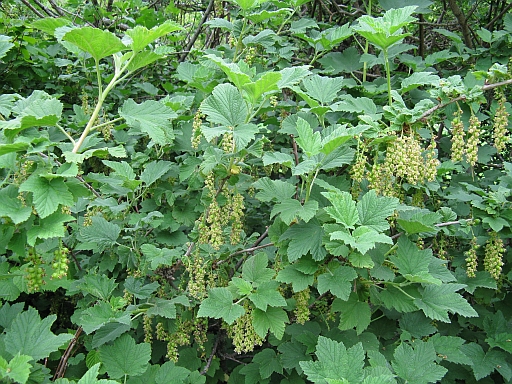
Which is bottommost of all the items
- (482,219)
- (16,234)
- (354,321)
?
(354,321)

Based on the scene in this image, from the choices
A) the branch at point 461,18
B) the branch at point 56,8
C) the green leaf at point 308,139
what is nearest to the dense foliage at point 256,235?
the green leaf at point 308,139

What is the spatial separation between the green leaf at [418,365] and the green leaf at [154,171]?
55.1 inches

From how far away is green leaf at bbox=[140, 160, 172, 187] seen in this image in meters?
2.34

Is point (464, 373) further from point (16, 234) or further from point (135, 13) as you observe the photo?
point (135, 13)

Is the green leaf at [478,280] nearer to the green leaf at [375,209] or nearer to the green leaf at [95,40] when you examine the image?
the green leaf at [375,209]

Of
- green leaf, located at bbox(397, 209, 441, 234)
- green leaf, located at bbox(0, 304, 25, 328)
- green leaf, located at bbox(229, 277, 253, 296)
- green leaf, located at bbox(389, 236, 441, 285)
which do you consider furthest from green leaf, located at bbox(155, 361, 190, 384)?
green leaf, located at bbox(397, 209, 441, 234)

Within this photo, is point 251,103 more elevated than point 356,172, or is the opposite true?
point 251,103

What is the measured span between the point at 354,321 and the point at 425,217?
547 millimetres

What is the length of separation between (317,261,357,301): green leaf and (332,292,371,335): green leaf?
0.78 feet

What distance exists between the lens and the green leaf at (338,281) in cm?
173

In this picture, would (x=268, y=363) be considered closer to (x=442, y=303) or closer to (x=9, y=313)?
(x=442, y=303)

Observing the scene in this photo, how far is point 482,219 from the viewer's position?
2.25 m

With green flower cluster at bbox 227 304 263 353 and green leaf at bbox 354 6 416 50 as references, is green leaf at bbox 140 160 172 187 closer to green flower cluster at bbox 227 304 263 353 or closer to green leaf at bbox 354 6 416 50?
green flower cluster at bbox 227 304 263 353

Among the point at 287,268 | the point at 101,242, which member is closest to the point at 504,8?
the point at 287,268
